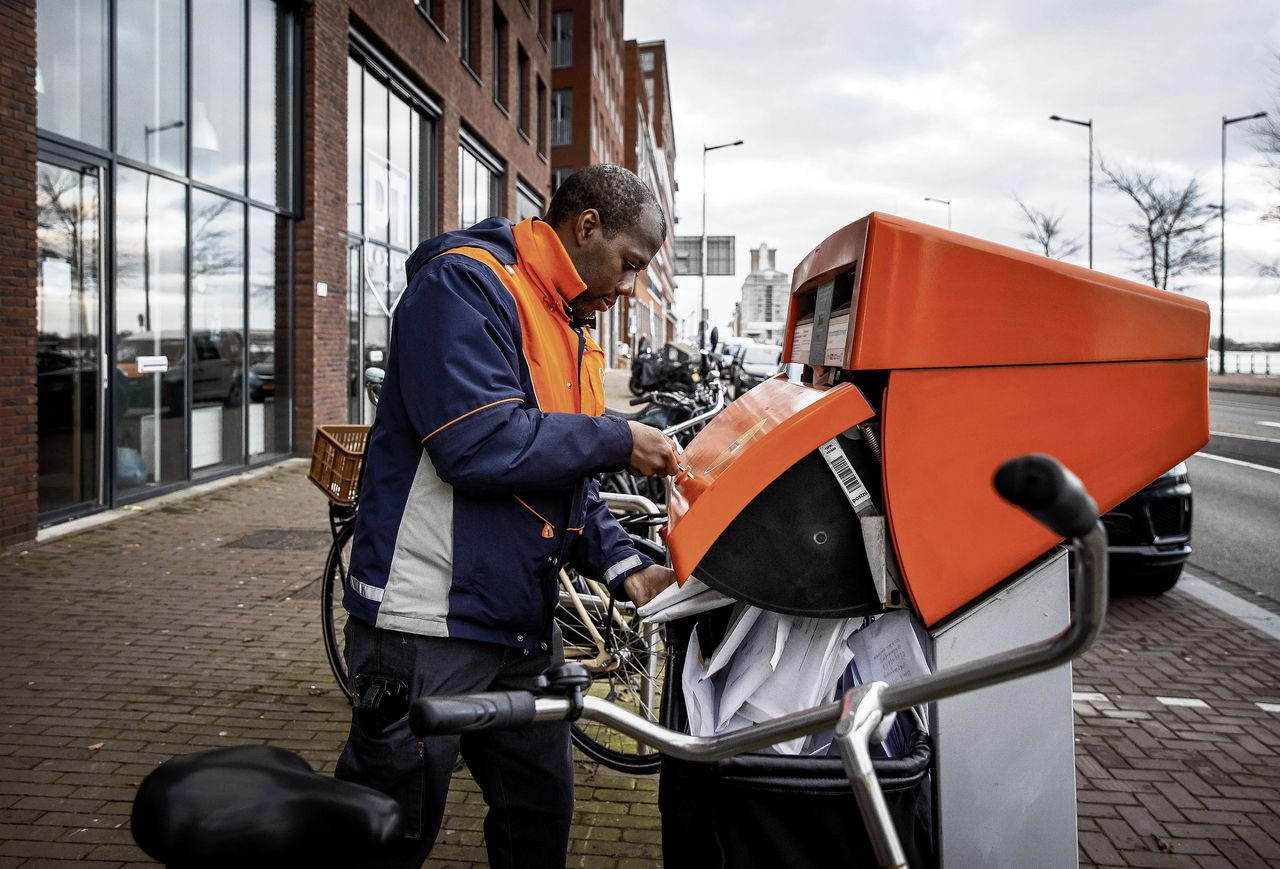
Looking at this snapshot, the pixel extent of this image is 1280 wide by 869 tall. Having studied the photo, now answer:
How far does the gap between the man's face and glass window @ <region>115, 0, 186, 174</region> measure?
7.78 m

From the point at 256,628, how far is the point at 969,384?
459cm

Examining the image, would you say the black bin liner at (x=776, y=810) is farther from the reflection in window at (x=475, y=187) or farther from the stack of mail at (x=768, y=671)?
the reflection in window at (x=475, y=187)

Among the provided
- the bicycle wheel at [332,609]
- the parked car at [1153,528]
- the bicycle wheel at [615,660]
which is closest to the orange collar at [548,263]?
the bicycle wheel at [615,660]

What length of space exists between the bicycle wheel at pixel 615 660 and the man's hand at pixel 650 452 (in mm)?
1539

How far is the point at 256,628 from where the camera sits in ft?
17.2

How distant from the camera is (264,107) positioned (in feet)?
36.2

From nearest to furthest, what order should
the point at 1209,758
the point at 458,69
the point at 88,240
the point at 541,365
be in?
→ the point at 541,365, the point at 1209,758, the point at 88,240, the point at 458,69

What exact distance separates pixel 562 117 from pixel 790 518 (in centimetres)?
3954

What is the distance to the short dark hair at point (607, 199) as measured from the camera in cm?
215

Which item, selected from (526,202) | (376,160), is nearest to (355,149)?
(376,160)

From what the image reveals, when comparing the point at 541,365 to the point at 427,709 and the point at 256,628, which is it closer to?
the point at 427,709

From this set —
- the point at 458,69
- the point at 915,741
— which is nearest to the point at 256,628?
the point at 915,741

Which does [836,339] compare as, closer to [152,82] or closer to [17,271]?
[17,271]

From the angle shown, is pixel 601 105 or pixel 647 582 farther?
pixel 601 105
